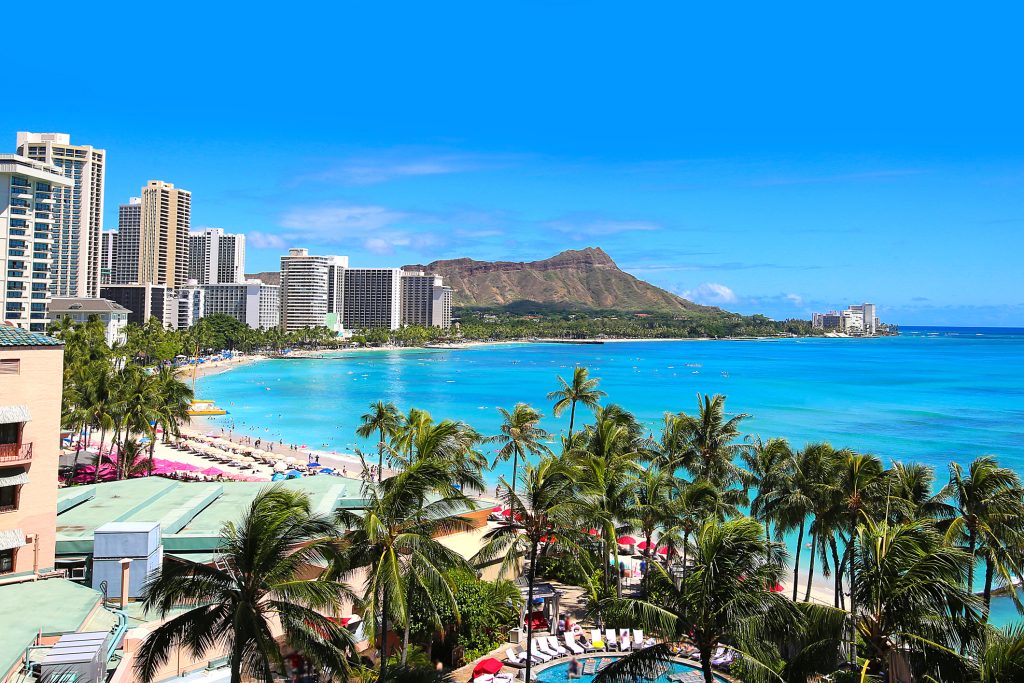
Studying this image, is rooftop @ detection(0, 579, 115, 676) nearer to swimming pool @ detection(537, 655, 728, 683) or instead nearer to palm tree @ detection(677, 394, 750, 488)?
swimming pool @ detection(537, 655, 728, 683)

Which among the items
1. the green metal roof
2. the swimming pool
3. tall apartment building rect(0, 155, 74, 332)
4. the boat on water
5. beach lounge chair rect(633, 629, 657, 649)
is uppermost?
tall apartment building rect(0, 155, 74, 332)

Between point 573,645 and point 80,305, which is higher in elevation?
point 80,305

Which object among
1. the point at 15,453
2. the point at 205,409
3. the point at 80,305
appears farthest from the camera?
the point at 80,305

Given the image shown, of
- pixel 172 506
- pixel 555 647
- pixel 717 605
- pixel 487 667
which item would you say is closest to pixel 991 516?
pixel 717 605

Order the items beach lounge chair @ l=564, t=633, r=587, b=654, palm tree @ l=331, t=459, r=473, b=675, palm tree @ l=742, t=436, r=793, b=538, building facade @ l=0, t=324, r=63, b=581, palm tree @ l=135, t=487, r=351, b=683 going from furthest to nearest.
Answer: palm tree @ l=742, t=436, r=793, b=538, beach lounge chair @ l=564, t=633, r=587, b=654, building facade @ l=0, t=324, r=63, b=581, palm tree @ l=331, t=459, r=473, b=675, palm tree @ l=135, t=487, r=351, b=683

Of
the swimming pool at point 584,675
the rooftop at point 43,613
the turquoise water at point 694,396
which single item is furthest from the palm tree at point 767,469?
the rooftop at point 43,613

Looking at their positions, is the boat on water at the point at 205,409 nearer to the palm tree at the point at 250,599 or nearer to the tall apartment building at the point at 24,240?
the tall apartment building at the point at 24,240

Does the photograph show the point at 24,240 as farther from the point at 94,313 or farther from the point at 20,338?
the point at 20,338

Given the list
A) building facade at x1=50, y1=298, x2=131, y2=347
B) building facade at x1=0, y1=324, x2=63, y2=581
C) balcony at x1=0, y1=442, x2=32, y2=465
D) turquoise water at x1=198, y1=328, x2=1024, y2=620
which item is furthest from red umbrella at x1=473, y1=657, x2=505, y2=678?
building facade at x1=50, y1=298, x2=131, y2=347

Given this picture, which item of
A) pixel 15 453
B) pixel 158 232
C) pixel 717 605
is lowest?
pixel 717 605
